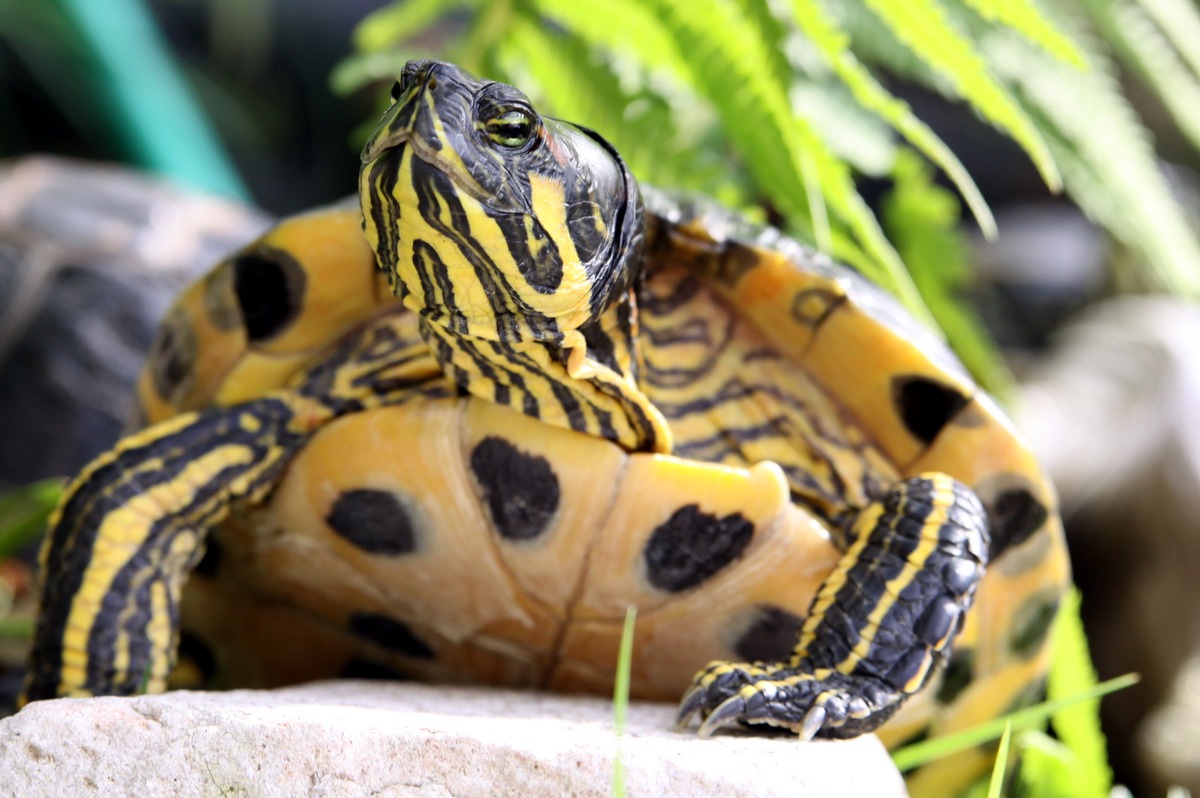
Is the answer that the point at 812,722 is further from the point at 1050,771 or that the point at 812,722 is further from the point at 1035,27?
the point at 1035,27

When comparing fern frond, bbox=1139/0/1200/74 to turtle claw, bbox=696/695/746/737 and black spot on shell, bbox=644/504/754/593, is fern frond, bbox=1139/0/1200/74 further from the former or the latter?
turtle claw, bbox=696/695/746/737

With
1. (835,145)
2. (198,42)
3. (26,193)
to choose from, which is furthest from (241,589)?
(198,42)

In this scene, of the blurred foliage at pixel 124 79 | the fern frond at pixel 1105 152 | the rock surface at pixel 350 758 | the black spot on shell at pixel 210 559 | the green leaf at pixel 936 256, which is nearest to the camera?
the rock surface at pixel 350 758

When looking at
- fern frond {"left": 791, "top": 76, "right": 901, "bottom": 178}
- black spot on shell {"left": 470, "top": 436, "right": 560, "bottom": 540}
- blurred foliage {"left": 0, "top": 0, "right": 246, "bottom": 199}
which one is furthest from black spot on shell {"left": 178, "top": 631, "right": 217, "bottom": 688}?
blurred foliage {"left": 0, "top": 0, "right": 246, "bottom": 199}

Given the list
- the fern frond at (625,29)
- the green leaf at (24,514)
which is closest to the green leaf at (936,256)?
the fern frond at (625,29)

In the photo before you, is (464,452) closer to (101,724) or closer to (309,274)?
(309,274)

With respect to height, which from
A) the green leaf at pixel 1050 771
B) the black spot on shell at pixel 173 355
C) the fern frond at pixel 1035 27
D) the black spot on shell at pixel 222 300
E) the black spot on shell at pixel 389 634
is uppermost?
the fern frond at pixel 1035 27

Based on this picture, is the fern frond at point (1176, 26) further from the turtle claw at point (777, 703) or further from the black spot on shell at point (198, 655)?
the black spot on shell at point (198, 655)
